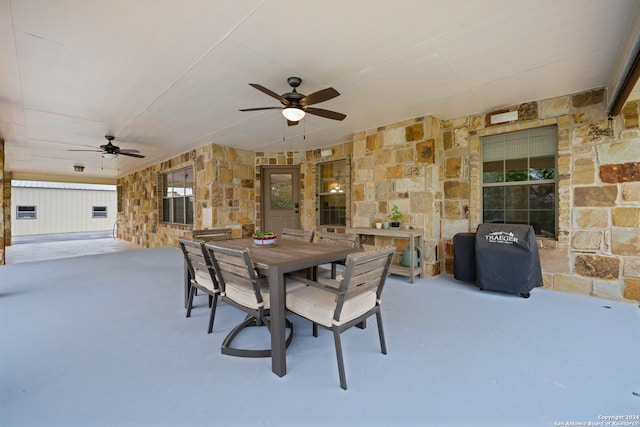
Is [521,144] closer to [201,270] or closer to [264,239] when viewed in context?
[264,239]

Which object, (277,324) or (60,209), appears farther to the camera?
(60,209)

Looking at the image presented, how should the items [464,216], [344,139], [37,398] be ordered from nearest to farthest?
[37,398]
[464,216]
[344,139]

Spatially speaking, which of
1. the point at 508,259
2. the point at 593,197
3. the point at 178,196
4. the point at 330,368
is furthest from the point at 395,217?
the point at 178,196

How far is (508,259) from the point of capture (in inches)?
125

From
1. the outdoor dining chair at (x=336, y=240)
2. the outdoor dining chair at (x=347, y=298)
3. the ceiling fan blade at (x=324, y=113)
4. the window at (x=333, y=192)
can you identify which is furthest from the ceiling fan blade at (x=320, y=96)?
the window at (x=333, y=192)

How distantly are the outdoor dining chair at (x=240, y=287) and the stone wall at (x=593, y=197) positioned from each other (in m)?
3.48

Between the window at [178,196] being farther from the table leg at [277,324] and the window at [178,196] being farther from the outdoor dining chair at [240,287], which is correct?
the table leg at [277,324]

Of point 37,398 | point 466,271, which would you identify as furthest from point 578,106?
point 37,398

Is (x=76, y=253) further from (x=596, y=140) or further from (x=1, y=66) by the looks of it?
(x=596, y=140)

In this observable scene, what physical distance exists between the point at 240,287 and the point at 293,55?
2.05 m

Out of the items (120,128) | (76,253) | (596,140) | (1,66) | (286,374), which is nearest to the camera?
(286,374)

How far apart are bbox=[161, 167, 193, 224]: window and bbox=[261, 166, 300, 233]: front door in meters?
1.88

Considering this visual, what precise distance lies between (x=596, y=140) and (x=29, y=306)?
6548mm

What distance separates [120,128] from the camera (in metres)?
4.57
